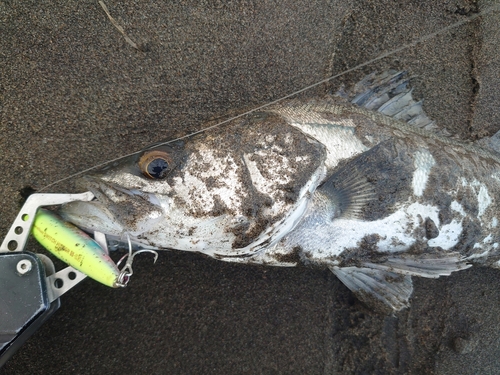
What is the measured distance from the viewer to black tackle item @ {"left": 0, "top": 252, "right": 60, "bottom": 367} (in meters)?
1.68

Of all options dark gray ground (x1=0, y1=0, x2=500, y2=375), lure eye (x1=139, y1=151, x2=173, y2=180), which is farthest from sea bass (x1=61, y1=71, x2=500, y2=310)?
dark gray ground (x1=0, y1=0, x2=500, y2=375)

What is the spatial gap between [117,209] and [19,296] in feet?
2.03

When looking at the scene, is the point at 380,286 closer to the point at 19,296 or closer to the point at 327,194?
the point at 327,194

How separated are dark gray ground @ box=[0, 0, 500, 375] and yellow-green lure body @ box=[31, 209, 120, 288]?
0.44 meters

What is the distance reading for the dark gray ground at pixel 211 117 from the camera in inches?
81.3

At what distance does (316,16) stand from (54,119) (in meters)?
1.68

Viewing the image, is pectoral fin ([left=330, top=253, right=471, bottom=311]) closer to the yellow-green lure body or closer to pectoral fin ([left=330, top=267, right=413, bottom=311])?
pectoral fin ([left=330, top=267, right=413, bottom=311])

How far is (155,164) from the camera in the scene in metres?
1.70

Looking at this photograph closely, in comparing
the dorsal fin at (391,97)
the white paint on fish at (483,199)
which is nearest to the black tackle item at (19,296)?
the dorsal fin at (391,97)

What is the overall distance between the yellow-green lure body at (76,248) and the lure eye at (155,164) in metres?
0.42

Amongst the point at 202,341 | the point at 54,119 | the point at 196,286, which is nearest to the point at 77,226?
the point at 54,119

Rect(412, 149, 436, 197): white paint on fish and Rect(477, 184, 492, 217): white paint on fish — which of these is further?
Rect(477, 184, 492, 217): white paint on fish

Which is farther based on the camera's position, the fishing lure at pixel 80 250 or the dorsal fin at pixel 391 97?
the dorsal fin at pixel 391 97

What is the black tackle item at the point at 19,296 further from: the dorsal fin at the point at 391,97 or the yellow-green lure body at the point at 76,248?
the dorsal fin at the point at 391,97
